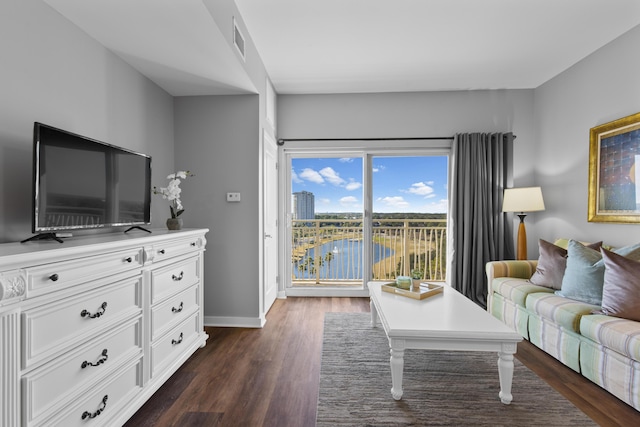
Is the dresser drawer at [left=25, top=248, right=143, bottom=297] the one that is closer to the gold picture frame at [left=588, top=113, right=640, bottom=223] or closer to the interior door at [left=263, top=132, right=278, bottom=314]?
the interior door at [left=263, top=132, right=278, bottom=314]

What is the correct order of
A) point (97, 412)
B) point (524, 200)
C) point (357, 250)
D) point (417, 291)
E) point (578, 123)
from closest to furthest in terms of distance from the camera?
point (97, 412) < point (417, 291) < point (578, 123) < point (524, 200) < point (357, 250)

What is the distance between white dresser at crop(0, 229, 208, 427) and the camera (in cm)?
108

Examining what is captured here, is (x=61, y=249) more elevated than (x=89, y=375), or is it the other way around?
(x=61, y=249)

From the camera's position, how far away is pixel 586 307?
2.19 m

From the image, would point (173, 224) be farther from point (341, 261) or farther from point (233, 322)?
point (341, 261)

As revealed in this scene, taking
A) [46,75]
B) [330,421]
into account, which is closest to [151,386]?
[330,421]

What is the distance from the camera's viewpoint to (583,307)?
219 centimetres

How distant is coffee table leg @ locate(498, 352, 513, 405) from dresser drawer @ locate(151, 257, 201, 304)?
204 cm

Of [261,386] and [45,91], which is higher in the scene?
[45,91]

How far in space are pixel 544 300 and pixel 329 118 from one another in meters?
2.95

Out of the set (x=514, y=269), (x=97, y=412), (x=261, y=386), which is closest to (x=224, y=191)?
(x=261, y=386)

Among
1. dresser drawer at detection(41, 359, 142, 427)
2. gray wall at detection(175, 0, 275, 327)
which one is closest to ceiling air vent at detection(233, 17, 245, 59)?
gray wall at detection(175, 0, 275, 327)

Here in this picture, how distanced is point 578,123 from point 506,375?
283cm

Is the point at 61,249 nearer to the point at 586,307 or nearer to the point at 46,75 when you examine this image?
the point at 46,75
